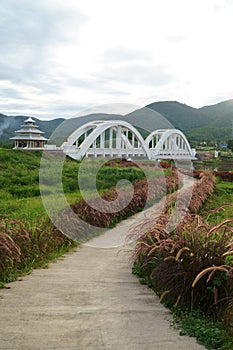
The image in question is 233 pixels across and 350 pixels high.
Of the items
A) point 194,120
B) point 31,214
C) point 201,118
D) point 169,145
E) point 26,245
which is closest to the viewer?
point 26,245

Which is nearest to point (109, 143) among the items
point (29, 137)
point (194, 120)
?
point (29, 137)

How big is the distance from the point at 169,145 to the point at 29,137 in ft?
72.2

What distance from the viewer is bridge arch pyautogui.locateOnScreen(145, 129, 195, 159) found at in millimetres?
37281

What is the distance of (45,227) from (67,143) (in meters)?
22.1

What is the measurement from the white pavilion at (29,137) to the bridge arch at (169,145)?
11.1m

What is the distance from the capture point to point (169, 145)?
4494 centimetres

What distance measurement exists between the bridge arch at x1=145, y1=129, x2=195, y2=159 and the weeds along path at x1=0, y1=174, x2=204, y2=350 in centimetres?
3066

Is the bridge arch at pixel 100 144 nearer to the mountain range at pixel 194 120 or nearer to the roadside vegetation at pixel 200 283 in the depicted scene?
the roadside vegetation at pixel 200 283

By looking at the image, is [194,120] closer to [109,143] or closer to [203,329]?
[109,143]

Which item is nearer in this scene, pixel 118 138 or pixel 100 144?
pixel 100 144

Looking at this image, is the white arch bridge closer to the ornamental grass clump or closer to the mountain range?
the ornamental grass clump

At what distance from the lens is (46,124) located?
2542 inches

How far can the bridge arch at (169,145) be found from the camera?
37281 millimetres

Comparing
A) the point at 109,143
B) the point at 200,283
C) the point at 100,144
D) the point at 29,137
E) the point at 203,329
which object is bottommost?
the point at 203,329
